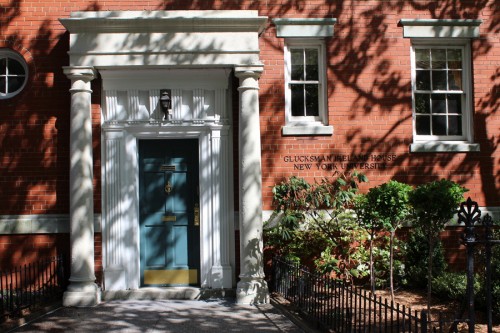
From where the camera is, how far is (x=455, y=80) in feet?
35.5

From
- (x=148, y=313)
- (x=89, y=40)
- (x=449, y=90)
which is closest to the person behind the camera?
(x=148, y=313)

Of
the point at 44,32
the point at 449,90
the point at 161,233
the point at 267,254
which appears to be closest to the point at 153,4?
the point at 44,32

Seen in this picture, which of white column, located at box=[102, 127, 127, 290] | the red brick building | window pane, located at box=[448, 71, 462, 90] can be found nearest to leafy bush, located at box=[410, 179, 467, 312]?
the red brick building

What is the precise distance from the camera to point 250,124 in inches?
374

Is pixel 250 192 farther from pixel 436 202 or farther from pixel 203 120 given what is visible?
pixel 436 202

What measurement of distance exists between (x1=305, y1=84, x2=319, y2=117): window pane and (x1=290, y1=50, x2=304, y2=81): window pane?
0.25 metres

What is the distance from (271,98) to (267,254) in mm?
2682

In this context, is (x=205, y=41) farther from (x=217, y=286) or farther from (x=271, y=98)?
(x=217, y=286)

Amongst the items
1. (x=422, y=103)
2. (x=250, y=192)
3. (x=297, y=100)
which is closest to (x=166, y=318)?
(x=250, y=192)

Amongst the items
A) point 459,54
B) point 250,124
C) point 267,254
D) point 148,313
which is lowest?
point 148,313

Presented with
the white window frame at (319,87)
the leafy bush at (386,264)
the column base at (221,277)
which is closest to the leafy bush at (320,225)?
the leafy bush at (386,264)

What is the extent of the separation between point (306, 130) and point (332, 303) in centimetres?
361

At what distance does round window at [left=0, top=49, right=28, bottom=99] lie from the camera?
1017 centimetres

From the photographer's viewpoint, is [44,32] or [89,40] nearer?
[89,40]
